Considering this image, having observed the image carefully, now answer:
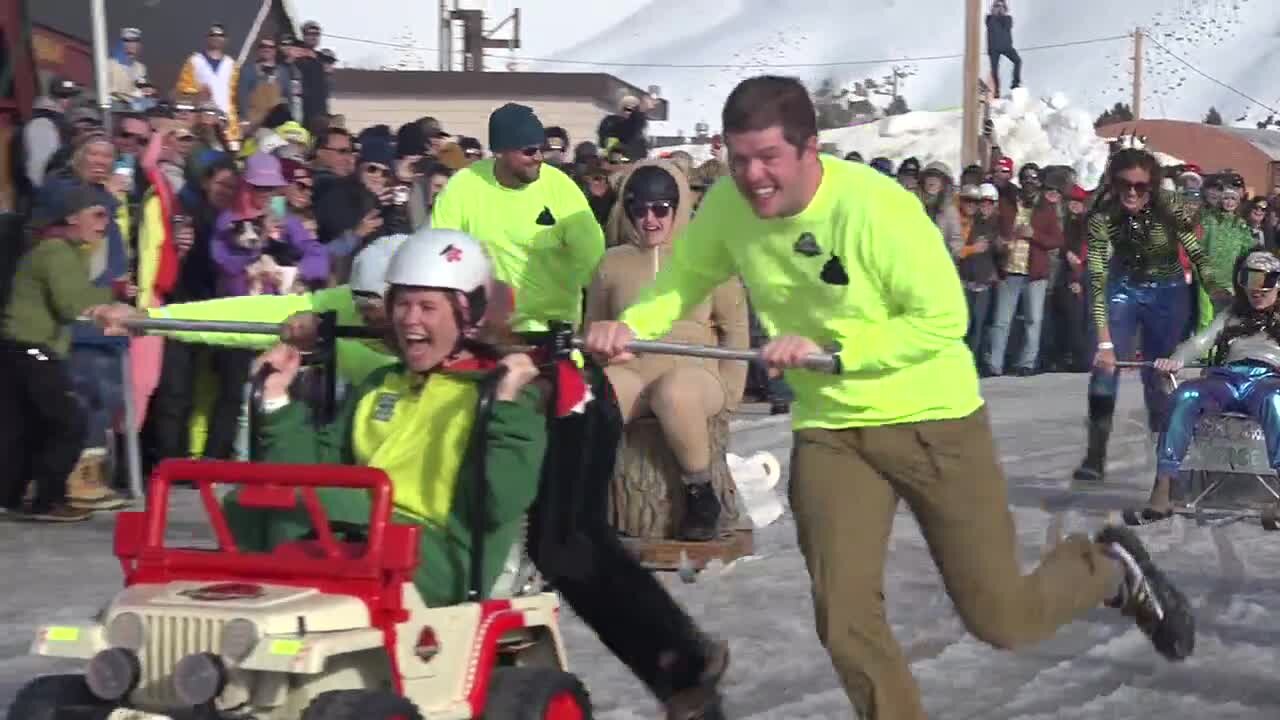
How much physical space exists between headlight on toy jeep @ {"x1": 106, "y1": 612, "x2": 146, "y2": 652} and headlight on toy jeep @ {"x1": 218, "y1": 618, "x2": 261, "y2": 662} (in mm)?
231

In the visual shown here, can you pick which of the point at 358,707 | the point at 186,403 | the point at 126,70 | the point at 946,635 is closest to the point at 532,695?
the point at 358,707

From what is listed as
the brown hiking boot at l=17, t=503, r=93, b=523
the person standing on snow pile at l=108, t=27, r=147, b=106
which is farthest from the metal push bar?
the person standing on snow pile at l=108, t=27, r=147, b=106

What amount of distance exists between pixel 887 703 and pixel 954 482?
0.63m

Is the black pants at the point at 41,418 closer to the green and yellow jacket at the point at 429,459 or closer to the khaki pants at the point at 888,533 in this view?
the green and yellow jacket at the point at 429,459

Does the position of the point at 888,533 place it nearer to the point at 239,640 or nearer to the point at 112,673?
the point at 239,640

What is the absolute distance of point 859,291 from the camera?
214 inches

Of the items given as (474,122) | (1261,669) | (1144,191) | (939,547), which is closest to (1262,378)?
(1144,191)

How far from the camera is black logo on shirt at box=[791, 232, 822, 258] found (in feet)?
17.8

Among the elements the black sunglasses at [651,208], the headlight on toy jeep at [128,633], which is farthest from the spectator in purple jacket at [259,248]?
the headlight on toy jeep at [128,633]

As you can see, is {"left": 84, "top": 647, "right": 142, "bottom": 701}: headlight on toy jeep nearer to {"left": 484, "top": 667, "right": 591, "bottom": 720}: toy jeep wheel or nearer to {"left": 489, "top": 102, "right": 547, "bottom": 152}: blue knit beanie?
{"left": 484, "top": 667, "right": 591, "bottom": 720}: toy jeep wheel

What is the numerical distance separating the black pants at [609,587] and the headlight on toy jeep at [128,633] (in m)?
1.28

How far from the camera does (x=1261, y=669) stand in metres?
7.46

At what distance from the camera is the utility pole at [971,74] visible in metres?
30.4

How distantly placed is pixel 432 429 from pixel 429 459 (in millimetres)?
88
